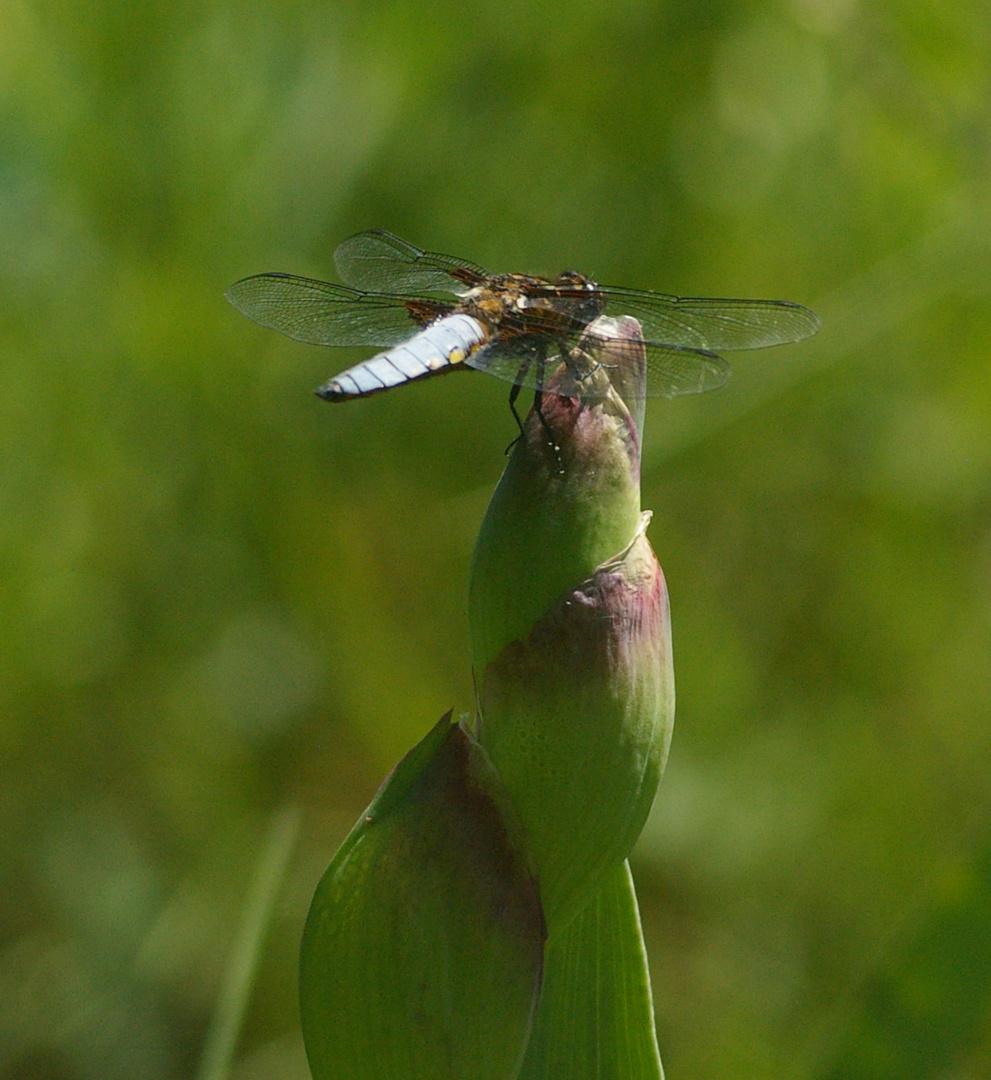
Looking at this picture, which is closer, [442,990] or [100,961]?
[442,990]

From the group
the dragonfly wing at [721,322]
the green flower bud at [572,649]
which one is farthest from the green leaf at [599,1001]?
the dragonfly wing at [721,322]

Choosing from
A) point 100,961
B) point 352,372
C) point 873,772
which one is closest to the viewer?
point 352,372

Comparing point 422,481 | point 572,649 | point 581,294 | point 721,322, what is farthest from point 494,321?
point 422,481

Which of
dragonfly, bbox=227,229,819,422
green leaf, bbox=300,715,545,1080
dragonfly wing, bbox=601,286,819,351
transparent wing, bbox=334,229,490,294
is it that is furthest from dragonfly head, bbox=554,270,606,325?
green leaf, bbox=300,715,545,1080

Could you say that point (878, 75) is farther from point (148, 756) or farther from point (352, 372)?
point (148, 756)

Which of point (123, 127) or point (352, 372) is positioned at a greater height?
A: point (123, 127)

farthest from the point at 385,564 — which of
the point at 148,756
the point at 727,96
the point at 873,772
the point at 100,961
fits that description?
the point at 727,96

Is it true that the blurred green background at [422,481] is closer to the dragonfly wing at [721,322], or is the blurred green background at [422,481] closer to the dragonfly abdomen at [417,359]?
the dragonfly wing at [721,322]
